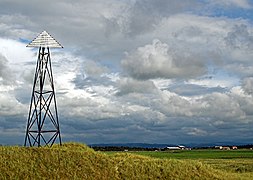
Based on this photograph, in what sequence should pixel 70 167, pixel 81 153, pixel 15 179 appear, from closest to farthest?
pixel 15 179 < pixel 70 167 < pixel 81 153

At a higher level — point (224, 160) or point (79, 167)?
point (224, 160)

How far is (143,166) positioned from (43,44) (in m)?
13.5

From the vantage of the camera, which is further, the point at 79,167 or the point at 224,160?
the point at 224,160

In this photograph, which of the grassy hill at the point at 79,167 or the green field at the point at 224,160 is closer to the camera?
the grassy hill at the point at 79,167

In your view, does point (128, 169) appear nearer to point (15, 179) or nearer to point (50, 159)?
point (50, 159)

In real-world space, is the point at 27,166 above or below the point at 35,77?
below

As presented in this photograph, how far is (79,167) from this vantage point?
36.7 m

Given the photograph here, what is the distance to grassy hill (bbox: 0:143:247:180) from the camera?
35.0 m

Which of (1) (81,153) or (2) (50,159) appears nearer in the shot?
(2) (50,159)

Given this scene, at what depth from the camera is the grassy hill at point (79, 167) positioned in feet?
115

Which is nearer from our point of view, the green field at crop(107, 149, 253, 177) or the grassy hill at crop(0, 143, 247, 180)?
the grassy hill at crop(0, 143, 247, 180)

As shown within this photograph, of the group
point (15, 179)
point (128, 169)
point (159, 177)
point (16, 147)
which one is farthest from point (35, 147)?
point (159, 177)

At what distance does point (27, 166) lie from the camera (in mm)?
35406

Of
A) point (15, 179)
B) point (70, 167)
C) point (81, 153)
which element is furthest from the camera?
point (81, 153)
